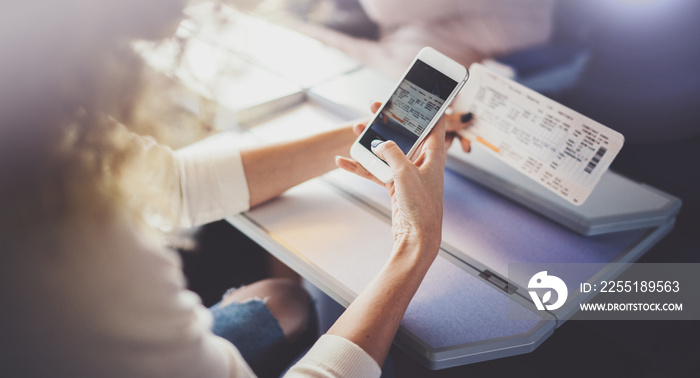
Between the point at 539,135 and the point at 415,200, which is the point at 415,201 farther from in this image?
the point at 539,135

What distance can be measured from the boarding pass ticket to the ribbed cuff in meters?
0.51

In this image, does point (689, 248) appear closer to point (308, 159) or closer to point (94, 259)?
point (308, 159)

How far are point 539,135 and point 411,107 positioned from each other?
262 mm

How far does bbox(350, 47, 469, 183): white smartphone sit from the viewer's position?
33.7 inches

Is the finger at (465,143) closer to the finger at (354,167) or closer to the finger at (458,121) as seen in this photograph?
the finger at (458,121)

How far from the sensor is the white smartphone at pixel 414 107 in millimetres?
856

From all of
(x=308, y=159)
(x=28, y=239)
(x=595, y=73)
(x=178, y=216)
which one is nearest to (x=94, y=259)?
(x=28, y=239)

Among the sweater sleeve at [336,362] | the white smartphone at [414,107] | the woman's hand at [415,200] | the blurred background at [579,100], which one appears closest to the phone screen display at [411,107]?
the white smartphone at [414,107]

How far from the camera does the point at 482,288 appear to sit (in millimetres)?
808

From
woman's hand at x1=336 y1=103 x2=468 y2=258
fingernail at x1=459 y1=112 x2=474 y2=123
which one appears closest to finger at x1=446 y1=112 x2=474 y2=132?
fingernail at x1=459 y1=112 x2=474 y2=123

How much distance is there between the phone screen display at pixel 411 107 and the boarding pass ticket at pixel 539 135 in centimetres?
13

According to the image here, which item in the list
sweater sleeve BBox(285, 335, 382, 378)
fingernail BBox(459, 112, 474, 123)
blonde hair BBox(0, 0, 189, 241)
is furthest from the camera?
fingernail BBox(459, 112, 474, 123)

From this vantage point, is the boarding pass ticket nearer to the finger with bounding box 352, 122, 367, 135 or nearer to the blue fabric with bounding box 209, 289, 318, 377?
the finger with bounding box 352, 122, 367, 135

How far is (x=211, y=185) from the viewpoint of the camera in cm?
90
